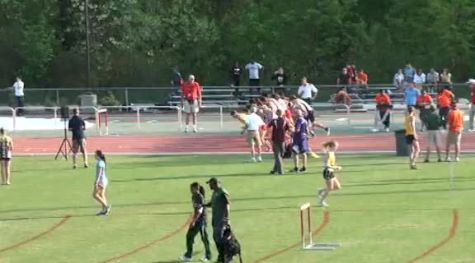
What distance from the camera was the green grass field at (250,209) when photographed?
25.3 metres

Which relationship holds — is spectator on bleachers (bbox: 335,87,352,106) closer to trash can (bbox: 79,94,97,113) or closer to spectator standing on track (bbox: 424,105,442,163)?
trash can (bbox: 79,94,97,113)

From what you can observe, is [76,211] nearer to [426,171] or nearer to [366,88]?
[426,171]

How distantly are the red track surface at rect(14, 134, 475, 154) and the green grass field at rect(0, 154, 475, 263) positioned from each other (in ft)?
10.1

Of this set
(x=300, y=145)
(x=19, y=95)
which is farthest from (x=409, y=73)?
(x=300, y=145)

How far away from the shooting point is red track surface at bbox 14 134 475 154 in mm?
44156

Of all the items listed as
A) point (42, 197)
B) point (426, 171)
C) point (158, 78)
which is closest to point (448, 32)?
point (158, 78)

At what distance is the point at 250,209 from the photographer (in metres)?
30.3

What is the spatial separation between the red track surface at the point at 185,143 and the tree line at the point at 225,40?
17.8m

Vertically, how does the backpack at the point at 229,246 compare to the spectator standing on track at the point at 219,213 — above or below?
below

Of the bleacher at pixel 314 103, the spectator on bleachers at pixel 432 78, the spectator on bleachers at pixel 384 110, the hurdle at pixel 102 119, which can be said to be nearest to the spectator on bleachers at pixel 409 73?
the spectator on bleachers at pixel 432 78

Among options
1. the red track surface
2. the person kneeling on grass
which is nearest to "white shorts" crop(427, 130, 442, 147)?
the red track surface

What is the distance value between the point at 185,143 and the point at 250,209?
16.4 meters

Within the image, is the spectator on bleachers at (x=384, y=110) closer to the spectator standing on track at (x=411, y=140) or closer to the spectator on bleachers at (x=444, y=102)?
the spectator on bleachers at (x=444, y=102)

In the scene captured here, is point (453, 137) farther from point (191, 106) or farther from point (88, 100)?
point (88, 100)
